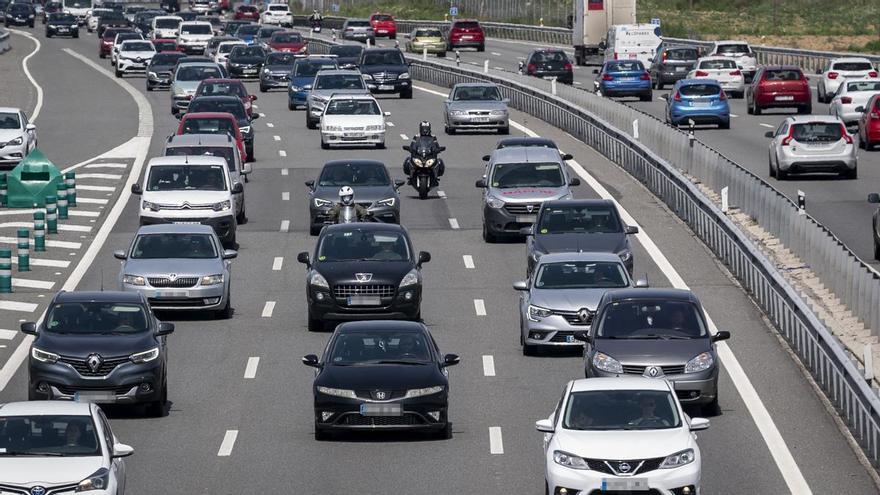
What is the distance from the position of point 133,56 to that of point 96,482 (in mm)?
66699

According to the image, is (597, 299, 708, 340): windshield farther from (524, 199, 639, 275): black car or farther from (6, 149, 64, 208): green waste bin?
(6, 149, 64, 208): green waste bin

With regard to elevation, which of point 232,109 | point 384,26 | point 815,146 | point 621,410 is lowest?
point 384,26

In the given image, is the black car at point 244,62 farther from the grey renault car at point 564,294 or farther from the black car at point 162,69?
the grey renault car at point 564,294

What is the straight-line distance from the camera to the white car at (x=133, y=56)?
80625 mm

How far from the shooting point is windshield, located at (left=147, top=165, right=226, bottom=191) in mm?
36000

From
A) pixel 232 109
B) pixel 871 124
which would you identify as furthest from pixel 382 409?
pixel 871 124

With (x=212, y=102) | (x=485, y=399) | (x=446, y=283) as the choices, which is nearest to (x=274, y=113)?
(x=212, y=102)

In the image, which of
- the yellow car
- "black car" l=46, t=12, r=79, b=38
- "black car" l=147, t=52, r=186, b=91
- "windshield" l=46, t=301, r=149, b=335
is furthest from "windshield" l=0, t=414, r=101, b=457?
"black car" l=46, t=12, r=79, b=38

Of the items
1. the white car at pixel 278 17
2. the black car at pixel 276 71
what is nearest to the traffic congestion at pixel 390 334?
the black car at pixel 276 71

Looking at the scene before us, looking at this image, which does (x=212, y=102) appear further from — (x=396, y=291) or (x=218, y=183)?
(x=396, y=291)

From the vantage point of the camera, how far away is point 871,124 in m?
49.5

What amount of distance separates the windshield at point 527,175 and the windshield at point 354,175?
89.5 inches

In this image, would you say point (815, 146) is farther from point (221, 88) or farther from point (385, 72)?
point (385, 72)

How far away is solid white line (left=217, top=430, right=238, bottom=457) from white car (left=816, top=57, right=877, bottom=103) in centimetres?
4615
